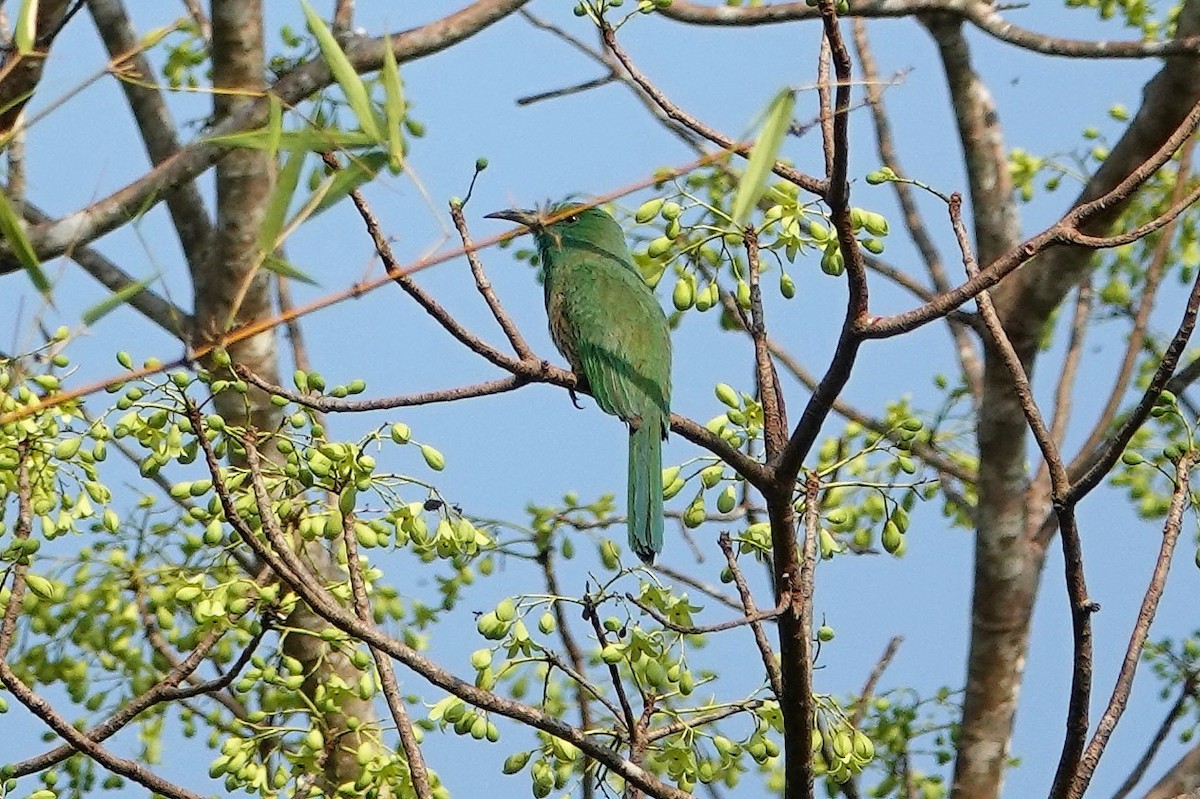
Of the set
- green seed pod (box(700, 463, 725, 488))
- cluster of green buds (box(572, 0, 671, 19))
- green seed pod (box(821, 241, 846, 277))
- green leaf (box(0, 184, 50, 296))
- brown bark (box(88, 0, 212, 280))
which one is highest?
brown bark (box(88, 0, 212, 280))

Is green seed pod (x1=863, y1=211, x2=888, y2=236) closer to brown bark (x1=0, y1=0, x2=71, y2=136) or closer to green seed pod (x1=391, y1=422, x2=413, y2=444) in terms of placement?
green seed pod (x1=391, y1=422, x2=413, y2=444)

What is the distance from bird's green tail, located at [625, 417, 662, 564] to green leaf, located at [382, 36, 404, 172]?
162 cm

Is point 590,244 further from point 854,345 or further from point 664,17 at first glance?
point 854,345

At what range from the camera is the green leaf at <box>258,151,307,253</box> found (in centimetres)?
208

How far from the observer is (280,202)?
214cm

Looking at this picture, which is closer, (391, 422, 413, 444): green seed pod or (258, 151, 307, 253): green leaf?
(258, 151, 307, 253): green leaf

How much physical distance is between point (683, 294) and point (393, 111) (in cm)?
98

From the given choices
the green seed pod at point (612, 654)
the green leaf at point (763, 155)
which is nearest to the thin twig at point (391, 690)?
the green seed pod at point (612, 654)

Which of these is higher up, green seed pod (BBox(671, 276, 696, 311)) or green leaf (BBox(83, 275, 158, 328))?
green seed pod (BBox(671, 276, 696, 311))

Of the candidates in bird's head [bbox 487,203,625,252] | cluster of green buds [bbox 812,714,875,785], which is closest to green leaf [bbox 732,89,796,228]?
cluster of green buds [bbox 812,714,875,785]

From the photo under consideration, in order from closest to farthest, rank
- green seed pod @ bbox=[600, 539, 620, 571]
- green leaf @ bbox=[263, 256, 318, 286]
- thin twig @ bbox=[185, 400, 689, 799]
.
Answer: green leaf @ bbox=[263, 256, 318, 286]
thin twig @ bbox=[185, 400, 689, 799]
green seed pod @ bbox=[600, 539, 620, 571]

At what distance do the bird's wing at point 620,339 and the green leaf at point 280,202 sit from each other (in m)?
1.80

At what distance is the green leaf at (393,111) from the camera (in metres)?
2.10

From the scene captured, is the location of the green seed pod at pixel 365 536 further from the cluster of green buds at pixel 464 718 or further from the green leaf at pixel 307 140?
the green leaf at pixel 307 140
